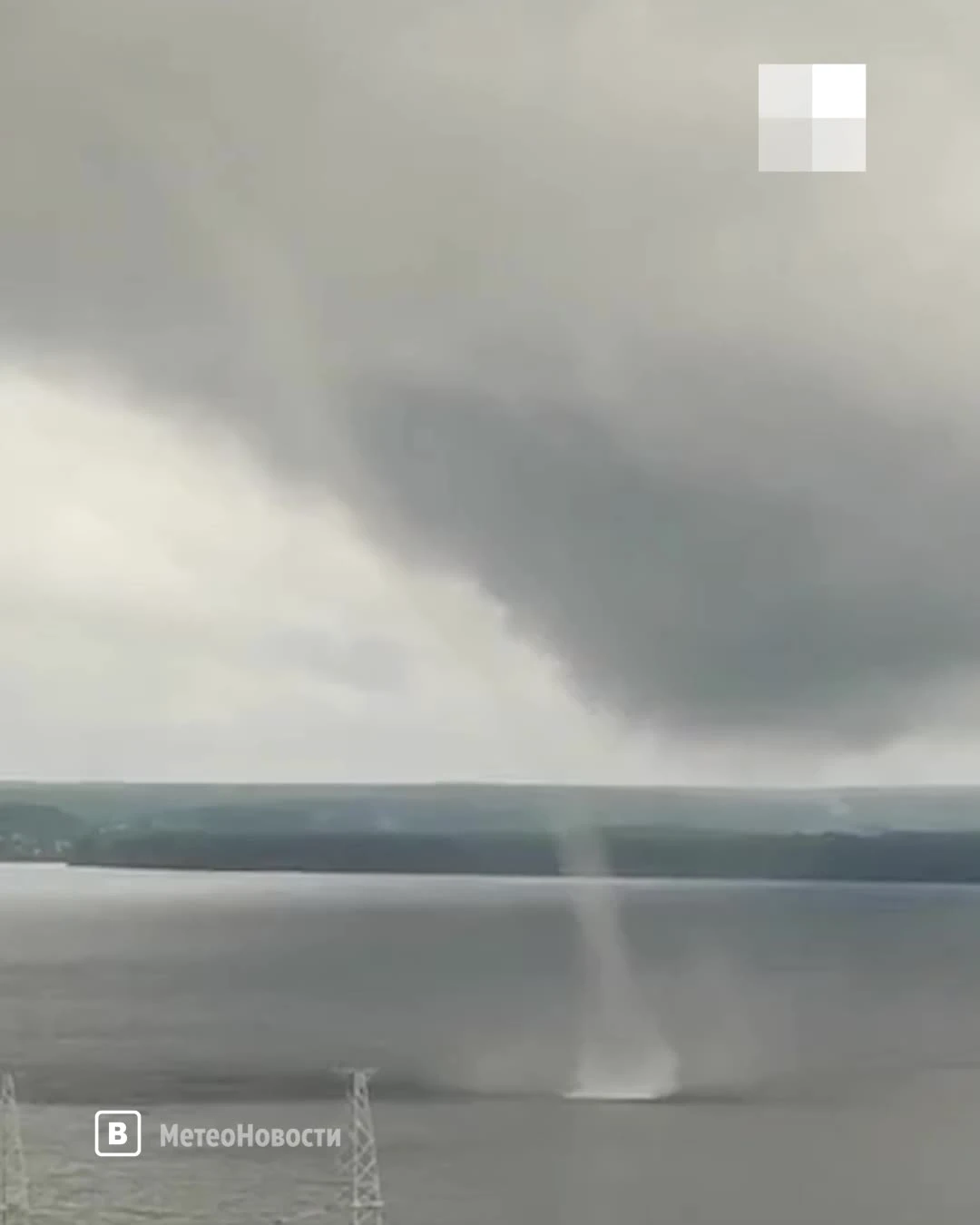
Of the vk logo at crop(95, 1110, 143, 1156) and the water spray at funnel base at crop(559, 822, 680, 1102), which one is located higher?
the water spray at funnel base at crop(559, 822, 680, 1102)

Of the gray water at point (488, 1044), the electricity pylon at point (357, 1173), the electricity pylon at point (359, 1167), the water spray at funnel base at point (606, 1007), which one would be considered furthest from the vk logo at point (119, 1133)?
the water spray at funnel base at point (606, 1007)

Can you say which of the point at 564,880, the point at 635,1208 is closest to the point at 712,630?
the point at 564,880

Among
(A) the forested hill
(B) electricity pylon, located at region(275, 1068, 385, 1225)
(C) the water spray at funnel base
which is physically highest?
(A) the forested hill

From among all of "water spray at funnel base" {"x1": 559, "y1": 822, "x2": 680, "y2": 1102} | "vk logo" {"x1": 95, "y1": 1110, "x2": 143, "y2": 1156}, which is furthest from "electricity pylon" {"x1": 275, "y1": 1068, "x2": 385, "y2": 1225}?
"water spray at funnel base" {"x1": 559, "y1": 822, "x2": 680, "y2": 1102}

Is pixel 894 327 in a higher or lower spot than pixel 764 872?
higher

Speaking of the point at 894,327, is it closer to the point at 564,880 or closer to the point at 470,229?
the point at 470,229

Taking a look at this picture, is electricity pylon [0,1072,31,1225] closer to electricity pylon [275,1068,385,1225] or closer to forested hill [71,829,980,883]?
electricity pylon [275,1068,385,1225]
